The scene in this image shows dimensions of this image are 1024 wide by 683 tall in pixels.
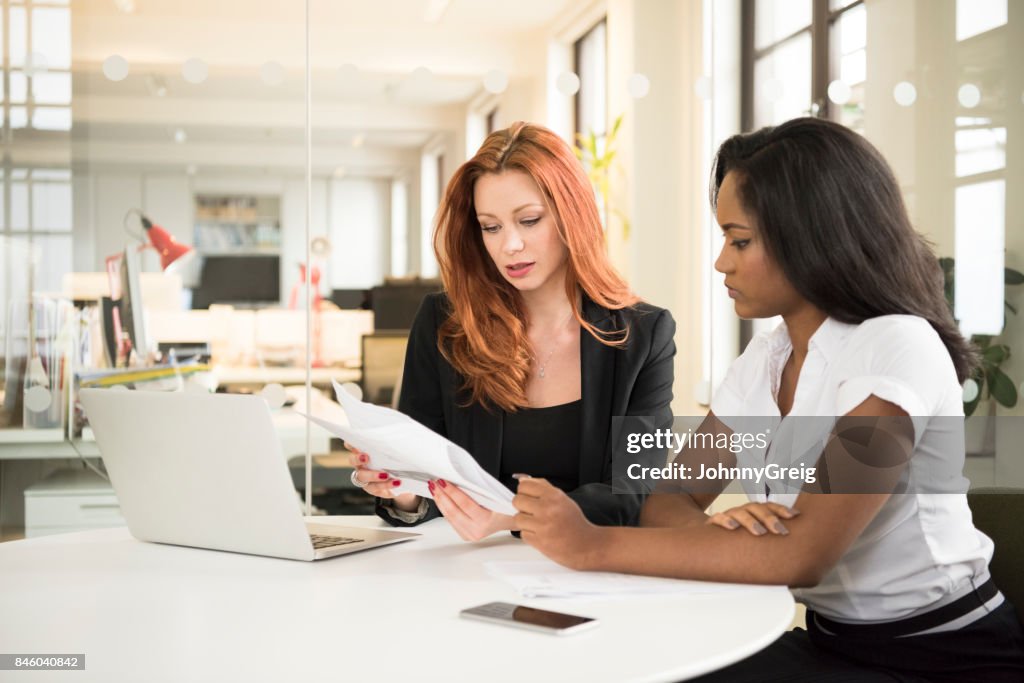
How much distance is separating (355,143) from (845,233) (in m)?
2.41

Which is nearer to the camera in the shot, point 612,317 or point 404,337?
point 612,317

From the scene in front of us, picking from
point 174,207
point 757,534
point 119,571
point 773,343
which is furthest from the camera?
point 174,207

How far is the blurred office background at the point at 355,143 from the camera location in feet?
11.5

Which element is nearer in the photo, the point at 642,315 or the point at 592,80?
the point at 642,315

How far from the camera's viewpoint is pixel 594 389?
7.28ft

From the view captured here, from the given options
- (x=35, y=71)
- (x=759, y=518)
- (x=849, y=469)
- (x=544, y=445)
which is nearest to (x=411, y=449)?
(x=759, y=518)

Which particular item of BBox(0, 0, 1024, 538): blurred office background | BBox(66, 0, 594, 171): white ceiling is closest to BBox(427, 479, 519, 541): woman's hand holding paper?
BBox(0, 0, 1024, 538): blurred office background

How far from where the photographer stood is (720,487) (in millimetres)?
1808

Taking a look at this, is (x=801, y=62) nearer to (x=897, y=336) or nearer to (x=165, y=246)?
(x=165, y=246)

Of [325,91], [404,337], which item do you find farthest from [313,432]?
[325,91]

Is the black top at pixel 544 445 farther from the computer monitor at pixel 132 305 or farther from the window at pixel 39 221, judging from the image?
the window at pixel 39 221

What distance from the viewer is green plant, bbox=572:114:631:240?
3.71 m

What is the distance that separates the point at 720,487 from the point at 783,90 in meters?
2.31

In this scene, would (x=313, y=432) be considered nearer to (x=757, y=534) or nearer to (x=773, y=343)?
(x=773, y=343)
